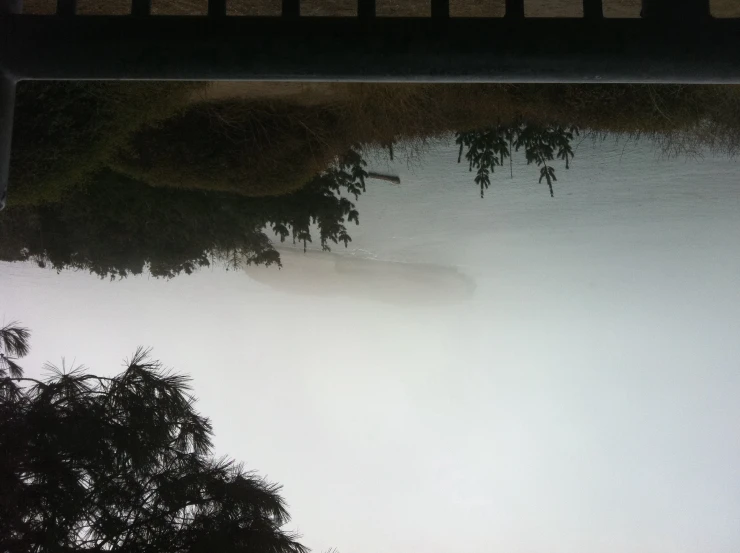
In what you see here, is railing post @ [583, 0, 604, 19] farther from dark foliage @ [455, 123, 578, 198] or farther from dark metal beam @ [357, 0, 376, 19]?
dark foliage @ [455, 123, 578, 198]

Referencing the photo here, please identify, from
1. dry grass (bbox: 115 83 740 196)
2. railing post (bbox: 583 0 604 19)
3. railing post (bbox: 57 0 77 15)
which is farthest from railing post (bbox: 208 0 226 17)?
dry grass (bbox: 115 83 740 196)

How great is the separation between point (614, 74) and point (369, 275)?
3470mm

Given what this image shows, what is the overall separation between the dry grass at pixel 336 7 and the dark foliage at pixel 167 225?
891mm

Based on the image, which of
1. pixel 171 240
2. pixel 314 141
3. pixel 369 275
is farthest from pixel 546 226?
pixel 171 240

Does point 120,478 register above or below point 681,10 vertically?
below

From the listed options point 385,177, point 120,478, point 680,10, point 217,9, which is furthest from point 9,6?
point 385,177

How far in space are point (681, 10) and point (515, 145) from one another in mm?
3058

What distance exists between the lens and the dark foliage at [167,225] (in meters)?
3.89

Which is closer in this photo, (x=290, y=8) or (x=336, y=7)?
(x=290, y=8)

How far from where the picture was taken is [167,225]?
400 cm

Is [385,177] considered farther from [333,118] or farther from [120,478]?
[120,478]

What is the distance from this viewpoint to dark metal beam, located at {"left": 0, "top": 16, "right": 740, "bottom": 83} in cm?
111

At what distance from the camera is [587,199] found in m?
4.50

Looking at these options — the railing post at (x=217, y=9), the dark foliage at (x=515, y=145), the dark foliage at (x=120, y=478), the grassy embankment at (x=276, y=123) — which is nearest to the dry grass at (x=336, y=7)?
the grassy embankment at (x=276, y=123)
